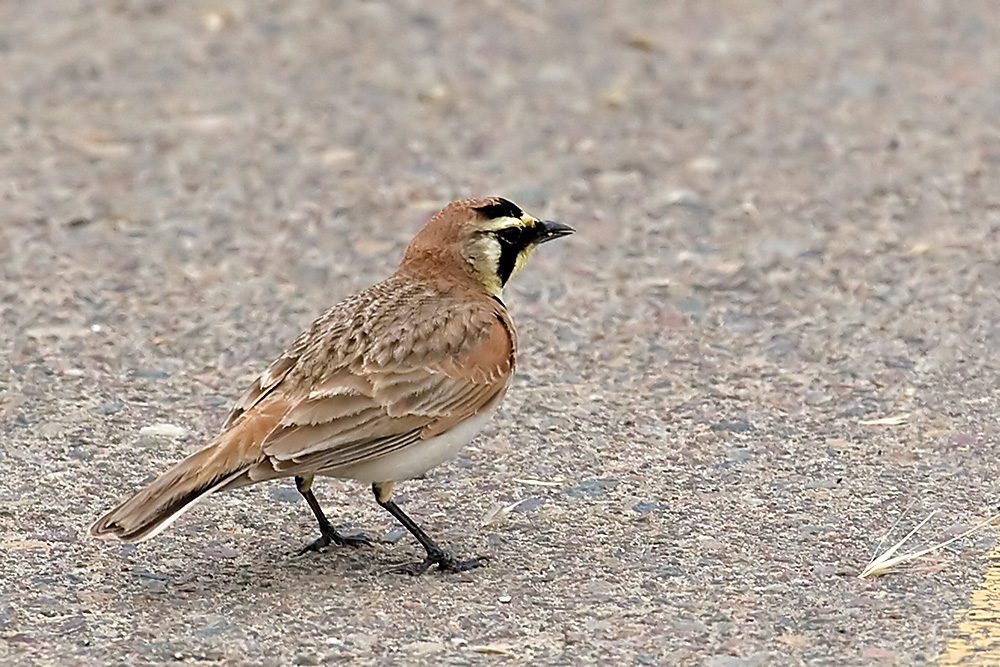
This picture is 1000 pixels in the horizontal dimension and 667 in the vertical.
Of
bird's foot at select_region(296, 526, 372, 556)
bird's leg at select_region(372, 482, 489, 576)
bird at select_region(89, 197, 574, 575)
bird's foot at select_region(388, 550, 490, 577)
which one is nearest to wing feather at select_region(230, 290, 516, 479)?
bird at select_region(89, 197, 574, 575)

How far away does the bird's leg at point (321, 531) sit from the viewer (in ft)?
19.9

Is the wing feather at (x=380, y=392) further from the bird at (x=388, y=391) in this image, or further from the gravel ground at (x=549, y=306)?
the gravel ground at (x=549, y=306)

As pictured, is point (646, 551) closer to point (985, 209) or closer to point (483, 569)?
point (483, 569)

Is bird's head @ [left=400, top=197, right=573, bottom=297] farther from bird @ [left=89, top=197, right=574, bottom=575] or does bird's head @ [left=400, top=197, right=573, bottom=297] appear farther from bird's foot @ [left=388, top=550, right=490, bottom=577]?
bird's foot @ [left=388, top=550, right=490, bottom=577]

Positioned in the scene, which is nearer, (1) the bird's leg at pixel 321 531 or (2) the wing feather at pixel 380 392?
(2) the wing feather at pixel 380 392

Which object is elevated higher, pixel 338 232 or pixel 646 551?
pixel 646 551

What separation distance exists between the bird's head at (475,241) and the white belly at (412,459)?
67cm

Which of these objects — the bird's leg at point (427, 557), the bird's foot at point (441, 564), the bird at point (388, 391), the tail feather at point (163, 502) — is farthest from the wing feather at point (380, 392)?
the bird's foot at point (441, 564)

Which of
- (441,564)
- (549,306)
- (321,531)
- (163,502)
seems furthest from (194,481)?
(549,306)

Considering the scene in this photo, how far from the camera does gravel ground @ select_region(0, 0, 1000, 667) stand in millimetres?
5691

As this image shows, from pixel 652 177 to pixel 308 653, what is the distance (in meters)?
5.33

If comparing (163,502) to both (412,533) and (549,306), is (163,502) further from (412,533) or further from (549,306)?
(549,306)

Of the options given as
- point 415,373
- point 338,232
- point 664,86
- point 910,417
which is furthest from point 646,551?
point 664,86

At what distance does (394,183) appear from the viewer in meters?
10.1
